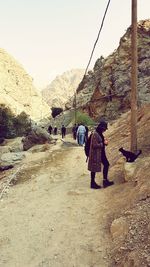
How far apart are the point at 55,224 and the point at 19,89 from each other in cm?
17304

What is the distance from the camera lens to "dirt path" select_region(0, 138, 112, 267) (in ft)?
22.2

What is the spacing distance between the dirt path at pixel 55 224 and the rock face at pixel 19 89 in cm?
14424

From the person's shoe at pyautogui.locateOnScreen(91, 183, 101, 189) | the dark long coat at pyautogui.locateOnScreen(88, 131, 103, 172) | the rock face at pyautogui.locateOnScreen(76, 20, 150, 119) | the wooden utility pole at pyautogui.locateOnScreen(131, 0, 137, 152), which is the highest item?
the rock face at pyautogui.locateOnScreen(76, 20, 150, 119)

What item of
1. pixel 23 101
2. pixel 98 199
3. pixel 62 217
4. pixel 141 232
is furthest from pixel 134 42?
pixel 23 101

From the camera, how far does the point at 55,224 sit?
27.5 ft

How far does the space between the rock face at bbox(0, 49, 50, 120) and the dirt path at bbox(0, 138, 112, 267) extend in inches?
5679

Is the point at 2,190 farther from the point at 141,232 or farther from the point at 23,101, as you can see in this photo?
the point at 23,101

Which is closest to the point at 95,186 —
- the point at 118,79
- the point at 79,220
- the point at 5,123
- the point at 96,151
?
the point at 96,151

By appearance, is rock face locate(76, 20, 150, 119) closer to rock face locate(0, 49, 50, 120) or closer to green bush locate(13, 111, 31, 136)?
green bush locate(13, 111, 31, 136)

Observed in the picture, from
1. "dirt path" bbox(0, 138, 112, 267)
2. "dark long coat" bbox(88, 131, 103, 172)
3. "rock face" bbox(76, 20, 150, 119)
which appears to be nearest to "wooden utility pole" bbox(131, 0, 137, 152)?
"dark long coat" bbox(88, 131, 103, 172)

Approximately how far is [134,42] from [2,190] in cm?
668

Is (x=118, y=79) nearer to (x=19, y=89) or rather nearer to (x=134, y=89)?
(x=134, y=89)

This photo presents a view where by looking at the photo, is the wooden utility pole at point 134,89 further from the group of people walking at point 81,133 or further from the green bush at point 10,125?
the green bush at point 10,125

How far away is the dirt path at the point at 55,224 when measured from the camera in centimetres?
678
